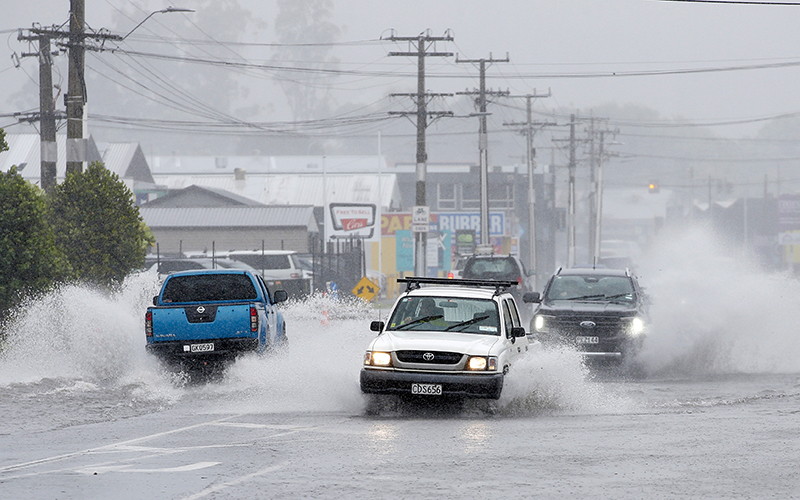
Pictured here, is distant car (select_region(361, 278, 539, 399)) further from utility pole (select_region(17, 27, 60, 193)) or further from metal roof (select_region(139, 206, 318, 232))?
metal roof (select_region(139, 206, 318, 232))

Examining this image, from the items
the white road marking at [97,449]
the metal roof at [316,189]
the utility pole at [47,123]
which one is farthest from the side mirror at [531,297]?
the metal roof at [316,189]

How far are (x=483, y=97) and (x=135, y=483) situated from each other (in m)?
46.5

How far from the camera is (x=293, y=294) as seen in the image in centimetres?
4016

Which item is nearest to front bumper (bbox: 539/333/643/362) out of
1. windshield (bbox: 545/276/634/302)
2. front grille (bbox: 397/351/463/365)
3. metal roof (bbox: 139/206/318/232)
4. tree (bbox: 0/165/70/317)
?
windshield (bbox: 545/276/634/302)

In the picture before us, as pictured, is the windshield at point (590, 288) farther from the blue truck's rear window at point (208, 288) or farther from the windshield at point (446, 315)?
the windshield at point (446, 315)

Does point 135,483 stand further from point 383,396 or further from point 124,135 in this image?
point 124,135

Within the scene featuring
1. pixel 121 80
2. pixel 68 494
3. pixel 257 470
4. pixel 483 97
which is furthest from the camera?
pixel 121 80

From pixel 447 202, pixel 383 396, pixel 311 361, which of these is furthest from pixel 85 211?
pixel 447 202

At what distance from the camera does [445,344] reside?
13664mm

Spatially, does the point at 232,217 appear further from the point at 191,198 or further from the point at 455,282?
the point at 455,282

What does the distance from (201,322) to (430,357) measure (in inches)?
215

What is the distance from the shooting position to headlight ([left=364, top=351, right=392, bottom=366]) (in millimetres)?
13562

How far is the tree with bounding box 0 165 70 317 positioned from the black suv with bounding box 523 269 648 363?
8.59m

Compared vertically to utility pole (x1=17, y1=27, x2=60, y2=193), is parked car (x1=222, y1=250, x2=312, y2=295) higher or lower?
lower
